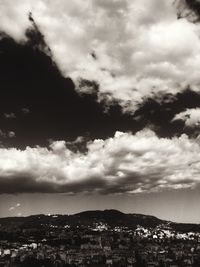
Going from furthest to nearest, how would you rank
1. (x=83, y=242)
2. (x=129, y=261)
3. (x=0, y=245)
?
(x=83, y=242)
(x=0, y=245)
(x=129, y=261)

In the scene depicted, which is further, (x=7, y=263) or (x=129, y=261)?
(x=129, y=261)

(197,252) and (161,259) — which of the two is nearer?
(161,259)

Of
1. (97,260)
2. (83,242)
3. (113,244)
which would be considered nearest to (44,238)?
(83,242)

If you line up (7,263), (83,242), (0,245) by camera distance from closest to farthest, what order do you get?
(7,263), (0,245), (83,242)

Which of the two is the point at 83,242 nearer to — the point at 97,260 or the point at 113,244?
the point at 113,244

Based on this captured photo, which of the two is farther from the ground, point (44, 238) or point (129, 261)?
point (44, 238)

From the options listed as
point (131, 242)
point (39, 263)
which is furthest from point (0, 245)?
point (131, 242)

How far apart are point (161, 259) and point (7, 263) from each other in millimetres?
58777

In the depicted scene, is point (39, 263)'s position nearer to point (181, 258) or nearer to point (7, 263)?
point (7, 263)

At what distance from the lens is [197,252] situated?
6654 inches

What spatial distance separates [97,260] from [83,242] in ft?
141

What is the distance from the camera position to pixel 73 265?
132 meters

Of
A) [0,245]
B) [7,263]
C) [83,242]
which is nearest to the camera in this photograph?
[7,263]

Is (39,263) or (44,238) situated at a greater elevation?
(44,238)
